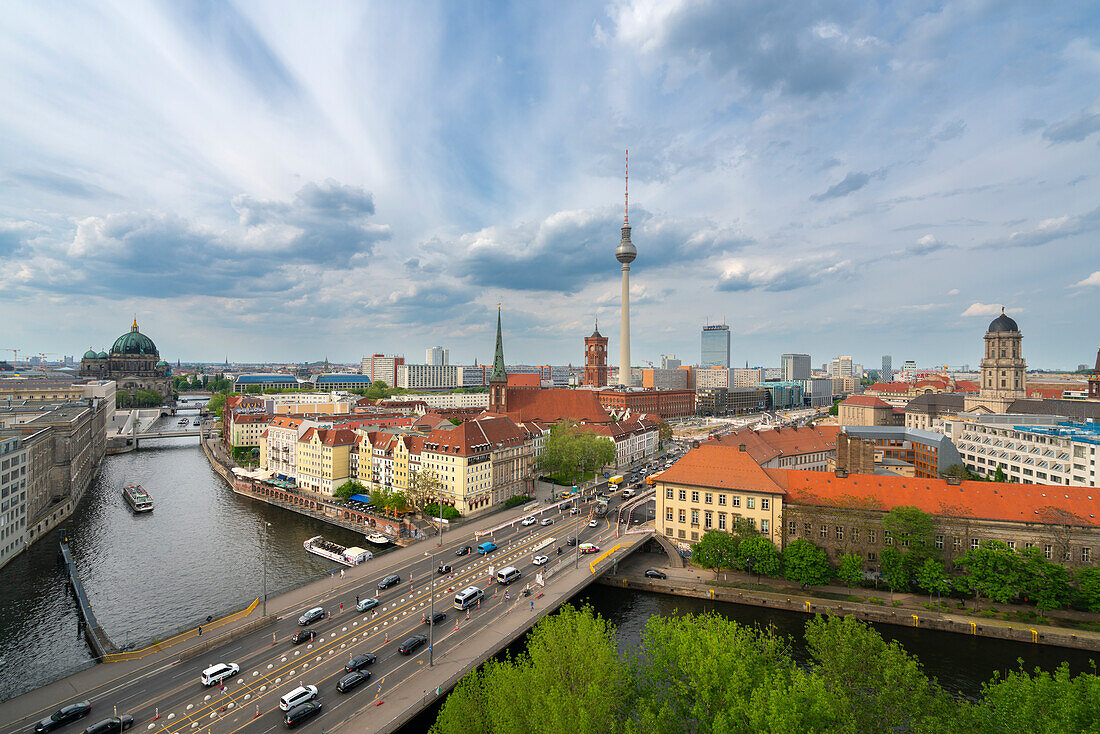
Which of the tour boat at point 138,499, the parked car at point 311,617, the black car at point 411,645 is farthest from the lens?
the tour boat at point 138,499

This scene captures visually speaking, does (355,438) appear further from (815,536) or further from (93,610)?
(815,536)

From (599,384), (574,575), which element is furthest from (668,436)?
(574,575)

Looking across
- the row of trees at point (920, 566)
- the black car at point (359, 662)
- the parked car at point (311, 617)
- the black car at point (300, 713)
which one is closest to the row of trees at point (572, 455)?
the row of trees at point (920, 566)

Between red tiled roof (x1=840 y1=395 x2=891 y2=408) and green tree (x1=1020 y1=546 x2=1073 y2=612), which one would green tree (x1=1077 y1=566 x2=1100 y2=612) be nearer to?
green tree (x1=1020 y1=546 x2=1073 y2=612)

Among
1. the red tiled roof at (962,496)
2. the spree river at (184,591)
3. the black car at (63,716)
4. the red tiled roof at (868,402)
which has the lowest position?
the spree river at (184,591)

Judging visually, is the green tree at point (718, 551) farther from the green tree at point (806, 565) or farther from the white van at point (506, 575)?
the white van at point (506, 575)

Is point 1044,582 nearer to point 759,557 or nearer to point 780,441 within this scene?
point 759,557

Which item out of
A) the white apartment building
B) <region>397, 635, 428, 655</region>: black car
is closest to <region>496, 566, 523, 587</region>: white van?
<region>397, 635, 428, 655</region>: black car
